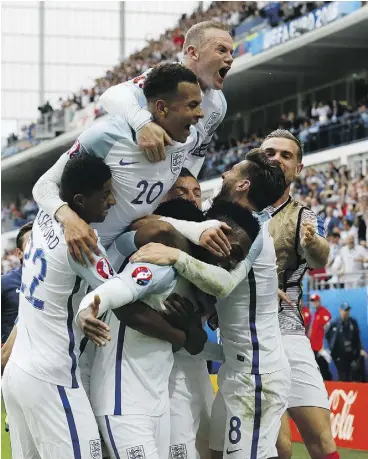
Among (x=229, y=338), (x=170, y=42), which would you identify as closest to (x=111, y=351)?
(x=229, y=338)

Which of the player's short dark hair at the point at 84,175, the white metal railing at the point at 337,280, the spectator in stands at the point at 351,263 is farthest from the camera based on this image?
the spectator in stands at the point at 351,263

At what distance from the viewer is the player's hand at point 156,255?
437 centimetres

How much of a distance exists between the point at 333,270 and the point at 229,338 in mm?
9297

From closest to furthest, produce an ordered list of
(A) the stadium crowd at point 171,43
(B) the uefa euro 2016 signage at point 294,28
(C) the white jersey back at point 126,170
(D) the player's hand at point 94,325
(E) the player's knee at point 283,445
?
(D) the player's hand at point 94,325 → (C) the white jersey back at point 126,170 → (E) the player's knee at point 283,445 → (B) the uefa euro 2016 signage at point 294,28 → (A) the stadium crowd at point 171,43

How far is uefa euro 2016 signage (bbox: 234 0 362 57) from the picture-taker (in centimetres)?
2267

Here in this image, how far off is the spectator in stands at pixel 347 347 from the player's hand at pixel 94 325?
27.1 feet

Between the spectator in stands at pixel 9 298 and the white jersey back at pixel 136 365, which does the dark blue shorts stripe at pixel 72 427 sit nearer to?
the white jersey back at pixel 136 365

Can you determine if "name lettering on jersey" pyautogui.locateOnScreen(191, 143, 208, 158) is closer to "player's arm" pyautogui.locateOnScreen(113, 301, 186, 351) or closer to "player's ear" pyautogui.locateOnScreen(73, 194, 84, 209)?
"player's ear" pyautogui.locateOnScreen(73, 194, 84, 209)

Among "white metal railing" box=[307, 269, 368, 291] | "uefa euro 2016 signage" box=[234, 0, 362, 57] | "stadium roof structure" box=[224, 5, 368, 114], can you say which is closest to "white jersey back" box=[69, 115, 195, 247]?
"white metal railing" box=[307, 269, 368, 291]

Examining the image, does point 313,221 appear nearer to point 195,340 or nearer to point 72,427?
point 195,340

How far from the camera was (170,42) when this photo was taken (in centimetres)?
3488

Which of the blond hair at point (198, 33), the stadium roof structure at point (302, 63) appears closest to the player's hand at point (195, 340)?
the blond hair at point (198, 33)

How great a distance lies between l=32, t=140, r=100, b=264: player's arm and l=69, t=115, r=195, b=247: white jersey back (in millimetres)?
80

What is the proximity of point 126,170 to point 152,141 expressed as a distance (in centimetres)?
20
